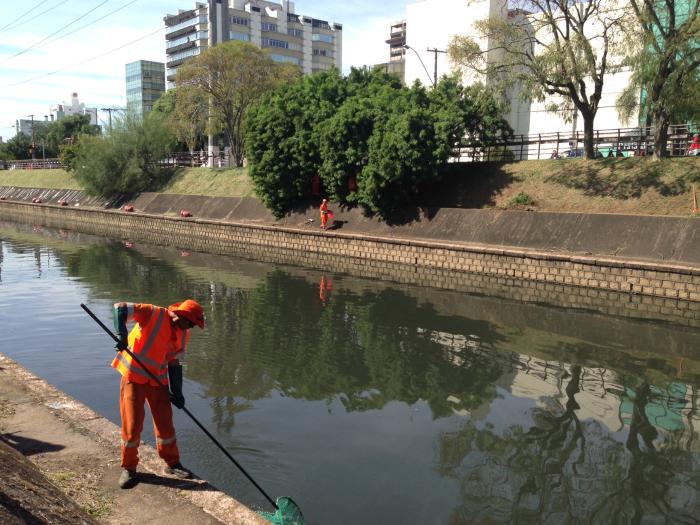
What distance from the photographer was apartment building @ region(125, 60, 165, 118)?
350 feet

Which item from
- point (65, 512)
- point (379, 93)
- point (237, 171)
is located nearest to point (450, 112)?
point (379, 93)

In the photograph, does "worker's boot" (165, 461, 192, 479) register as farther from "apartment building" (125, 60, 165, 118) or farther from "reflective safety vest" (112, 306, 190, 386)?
"apartment building" (125, 60, 165, 118)

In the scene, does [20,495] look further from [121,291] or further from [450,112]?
[450,112]

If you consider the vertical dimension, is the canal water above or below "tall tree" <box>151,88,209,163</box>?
below

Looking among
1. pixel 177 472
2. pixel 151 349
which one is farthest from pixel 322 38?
pixel 177 472

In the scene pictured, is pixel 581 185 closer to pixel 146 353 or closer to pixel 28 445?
pixel 146 353

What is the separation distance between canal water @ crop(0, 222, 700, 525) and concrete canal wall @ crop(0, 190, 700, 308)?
2006mm

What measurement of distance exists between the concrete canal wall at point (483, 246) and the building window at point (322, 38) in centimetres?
7625

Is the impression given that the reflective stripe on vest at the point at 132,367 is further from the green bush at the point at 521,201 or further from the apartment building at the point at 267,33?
the apartment building at the point at 267,33

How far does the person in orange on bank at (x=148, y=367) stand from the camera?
5.02m

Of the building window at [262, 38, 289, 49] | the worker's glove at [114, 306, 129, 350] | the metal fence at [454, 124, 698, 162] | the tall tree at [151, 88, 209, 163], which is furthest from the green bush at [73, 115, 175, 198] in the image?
the building window at [262, 38, 289, 49]

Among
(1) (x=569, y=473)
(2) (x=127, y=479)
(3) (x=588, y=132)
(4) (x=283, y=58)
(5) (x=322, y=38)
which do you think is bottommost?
(1) (x=569, y=473)

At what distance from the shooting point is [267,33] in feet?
305

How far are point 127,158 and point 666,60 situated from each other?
34.3 meters
